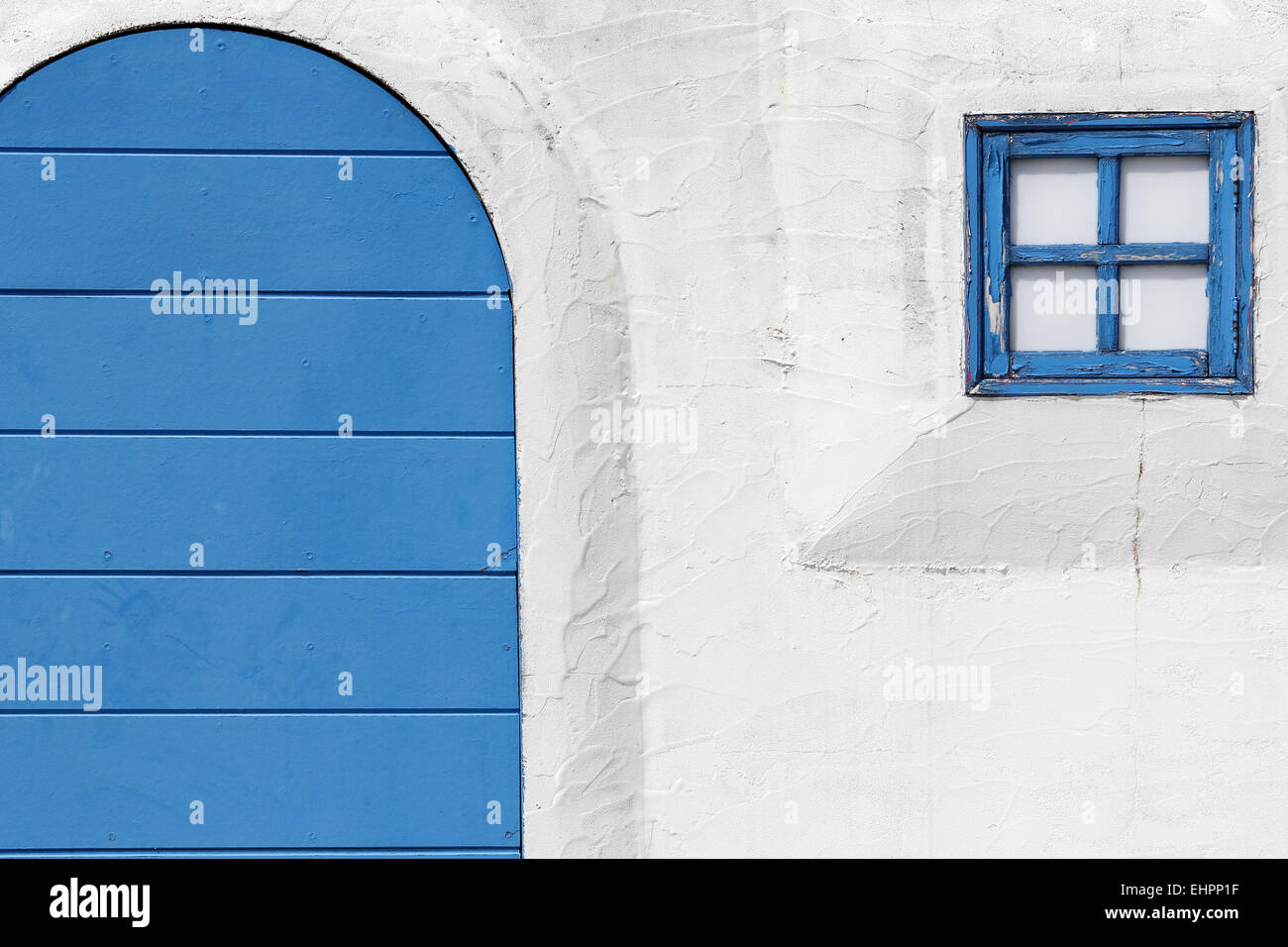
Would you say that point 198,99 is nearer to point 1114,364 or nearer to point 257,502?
point 257,502

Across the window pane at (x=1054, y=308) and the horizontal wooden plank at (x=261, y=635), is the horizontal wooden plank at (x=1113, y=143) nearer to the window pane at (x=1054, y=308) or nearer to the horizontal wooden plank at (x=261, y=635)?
the window pane at (x=1054, y=308)

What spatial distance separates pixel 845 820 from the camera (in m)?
2.27

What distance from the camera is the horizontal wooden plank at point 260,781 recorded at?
226cm

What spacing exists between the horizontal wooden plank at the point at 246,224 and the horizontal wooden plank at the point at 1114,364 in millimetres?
1284

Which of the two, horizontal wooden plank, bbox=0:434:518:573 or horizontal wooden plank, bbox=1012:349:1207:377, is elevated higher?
horizontal wooden plank, bbox=1012:349:1207:377

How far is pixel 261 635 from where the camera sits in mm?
2271

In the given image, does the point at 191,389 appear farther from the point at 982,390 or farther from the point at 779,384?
the point at 982,390

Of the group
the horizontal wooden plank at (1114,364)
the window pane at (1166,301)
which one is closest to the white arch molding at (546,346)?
the horizontal wooden plank at (1114,364)

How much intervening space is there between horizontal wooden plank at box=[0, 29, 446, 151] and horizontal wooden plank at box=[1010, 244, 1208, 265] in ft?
5.03

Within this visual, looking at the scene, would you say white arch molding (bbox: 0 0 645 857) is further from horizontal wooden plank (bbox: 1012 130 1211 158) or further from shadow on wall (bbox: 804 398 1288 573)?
horizontal wooden plank (bbox: 1012 130 1211 158)

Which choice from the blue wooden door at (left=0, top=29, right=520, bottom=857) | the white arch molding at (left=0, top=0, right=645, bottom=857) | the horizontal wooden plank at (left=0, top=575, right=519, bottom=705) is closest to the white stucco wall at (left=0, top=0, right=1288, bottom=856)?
the white arch molding at (left=0, top=0, right=645, bottom=857)

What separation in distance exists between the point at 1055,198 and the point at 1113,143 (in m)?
0.18

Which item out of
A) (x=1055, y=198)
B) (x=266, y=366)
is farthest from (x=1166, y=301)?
(x=266, y=366)

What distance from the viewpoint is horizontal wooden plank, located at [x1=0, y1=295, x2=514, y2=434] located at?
2244 mm
